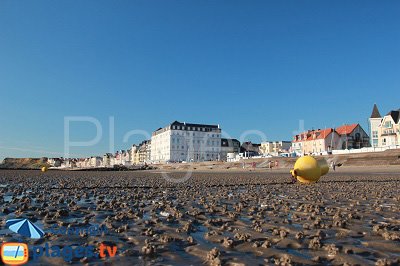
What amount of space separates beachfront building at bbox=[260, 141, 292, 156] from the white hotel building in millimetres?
30883

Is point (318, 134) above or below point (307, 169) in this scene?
above

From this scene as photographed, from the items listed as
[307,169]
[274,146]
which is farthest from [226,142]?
[307,169]

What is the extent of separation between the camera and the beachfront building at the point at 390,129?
281ft

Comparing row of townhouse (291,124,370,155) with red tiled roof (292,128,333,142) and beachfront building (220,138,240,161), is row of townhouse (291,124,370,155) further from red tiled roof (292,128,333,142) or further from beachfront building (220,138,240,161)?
beachfront building (220,138,240,161)

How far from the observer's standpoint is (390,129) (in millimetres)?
87938

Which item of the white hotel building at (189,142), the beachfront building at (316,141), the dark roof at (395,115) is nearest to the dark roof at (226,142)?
the white hotel building at (189,142)

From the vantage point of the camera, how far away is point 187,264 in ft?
15.9

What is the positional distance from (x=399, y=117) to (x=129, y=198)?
94240 millimetres

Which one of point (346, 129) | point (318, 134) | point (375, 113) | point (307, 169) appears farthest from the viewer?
point (318, 134)

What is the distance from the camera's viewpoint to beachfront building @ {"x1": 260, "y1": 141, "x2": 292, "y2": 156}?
180625 mm

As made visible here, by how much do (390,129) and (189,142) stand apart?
108690mm

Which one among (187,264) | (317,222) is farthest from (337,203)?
(187,264)

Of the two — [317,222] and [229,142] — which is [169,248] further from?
[229,142]

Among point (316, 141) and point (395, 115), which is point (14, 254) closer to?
point (395, 115)
